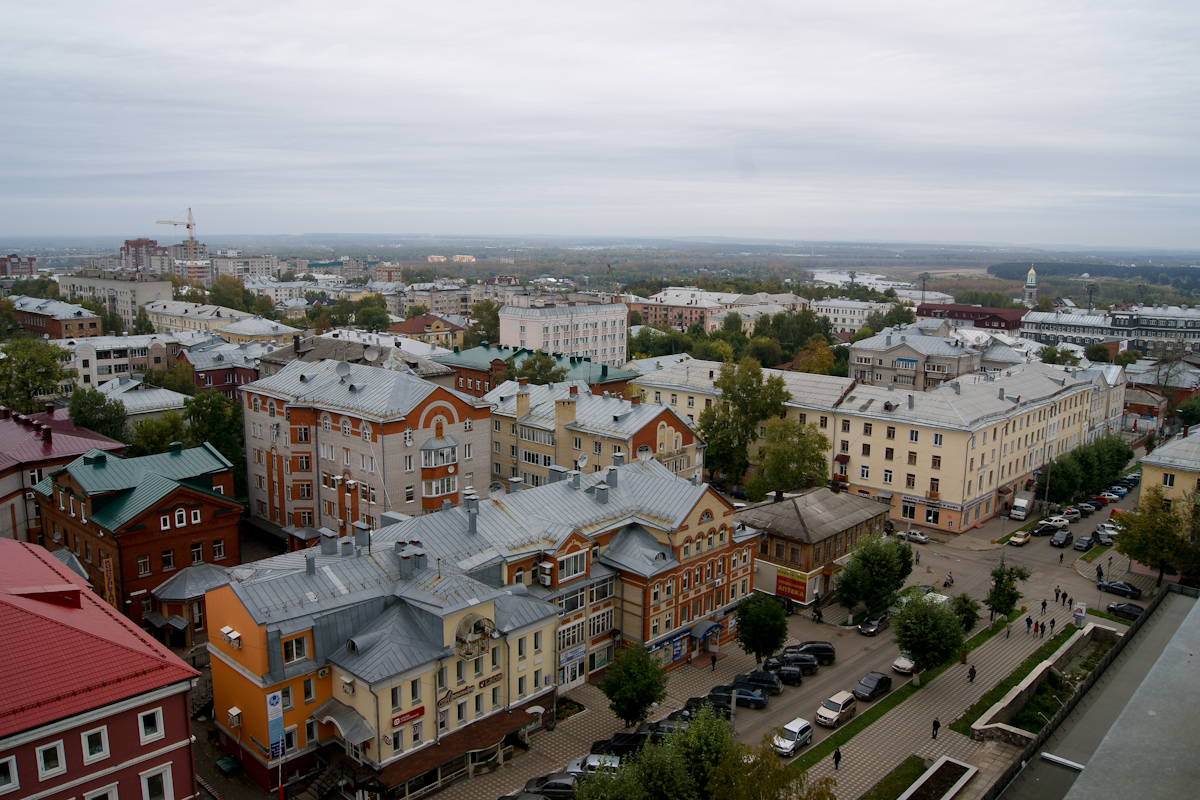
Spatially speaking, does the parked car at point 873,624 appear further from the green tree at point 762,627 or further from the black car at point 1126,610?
the black car at point 1126,610

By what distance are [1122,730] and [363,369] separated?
136ft

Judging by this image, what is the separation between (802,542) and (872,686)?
10.0 m

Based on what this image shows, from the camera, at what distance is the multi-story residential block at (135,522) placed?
1494 inches

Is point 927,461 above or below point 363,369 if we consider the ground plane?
below

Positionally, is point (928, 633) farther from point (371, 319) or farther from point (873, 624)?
point (371, 319)

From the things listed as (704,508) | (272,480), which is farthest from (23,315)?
(704,508)

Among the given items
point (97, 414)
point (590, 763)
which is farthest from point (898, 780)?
point (97, 414)

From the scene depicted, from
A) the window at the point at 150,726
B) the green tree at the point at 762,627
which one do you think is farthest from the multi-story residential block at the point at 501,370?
the window at the point at 150,726

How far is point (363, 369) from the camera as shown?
4938 centimetres

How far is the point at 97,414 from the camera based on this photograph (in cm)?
5794

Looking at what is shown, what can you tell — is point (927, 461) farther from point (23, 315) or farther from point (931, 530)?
point (23, 315)

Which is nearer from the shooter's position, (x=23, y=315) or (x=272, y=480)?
(x=272, y=480)

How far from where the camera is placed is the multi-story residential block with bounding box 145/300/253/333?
382ft

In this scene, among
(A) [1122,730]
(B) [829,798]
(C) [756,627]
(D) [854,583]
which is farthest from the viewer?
(D) [854,583]
